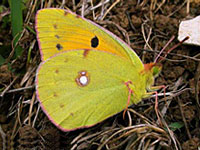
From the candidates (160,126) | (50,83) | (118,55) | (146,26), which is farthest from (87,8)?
(160,126)

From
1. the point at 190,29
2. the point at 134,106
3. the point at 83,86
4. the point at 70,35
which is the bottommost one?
the point at 134,106

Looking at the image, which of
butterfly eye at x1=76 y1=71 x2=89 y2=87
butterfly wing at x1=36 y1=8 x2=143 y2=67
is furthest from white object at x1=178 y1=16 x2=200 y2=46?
butterfly eye at x1=76 y1=71 x2=89 y2=87

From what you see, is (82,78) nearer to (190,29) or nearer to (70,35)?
(70,35)

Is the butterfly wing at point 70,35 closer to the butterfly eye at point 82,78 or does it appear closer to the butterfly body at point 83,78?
the butterfly body at point 83,78

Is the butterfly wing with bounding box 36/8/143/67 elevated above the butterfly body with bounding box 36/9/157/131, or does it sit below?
above

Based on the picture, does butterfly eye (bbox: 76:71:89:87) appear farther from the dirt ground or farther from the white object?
the white object

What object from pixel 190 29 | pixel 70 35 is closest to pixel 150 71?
pixel 70 35

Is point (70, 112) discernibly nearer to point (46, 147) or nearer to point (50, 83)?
point (50, 83)

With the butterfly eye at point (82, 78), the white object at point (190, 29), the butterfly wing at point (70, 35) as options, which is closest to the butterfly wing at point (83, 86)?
the butterfly eye at point (82, 78)
